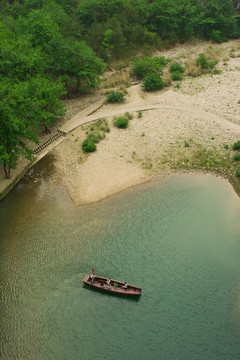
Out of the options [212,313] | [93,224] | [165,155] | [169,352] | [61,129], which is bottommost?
[169,352]

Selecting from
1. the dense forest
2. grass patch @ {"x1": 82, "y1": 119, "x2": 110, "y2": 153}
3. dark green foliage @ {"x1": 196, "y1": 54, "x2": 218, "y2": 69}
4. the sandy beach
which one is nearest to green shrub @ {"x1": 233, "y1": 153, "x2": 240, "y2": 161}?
the sandy beach

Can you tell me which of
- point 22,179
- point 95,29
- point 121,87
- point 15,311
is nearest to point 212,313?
point 15,311

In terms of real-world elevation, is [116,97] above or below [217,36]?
below

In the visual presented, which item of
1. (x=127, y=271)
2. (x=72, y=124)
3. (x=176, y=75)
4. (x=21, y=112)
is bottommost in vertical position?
(x=127, y=271)

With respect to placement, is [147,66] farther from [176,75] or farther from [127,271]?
[127,271]

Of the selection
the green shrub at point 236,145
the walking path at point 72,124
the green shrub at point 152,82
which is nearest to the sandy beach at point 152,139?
the walking path at point 72,124

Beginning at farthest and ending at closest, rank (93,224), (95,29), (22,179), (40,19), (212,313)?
1. (95,29)
2. (40,19)
3. (22,179)
4. (93,224)
5. (212,313)

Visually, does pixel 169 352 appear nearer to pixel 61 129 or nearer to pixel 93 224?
pixel 93 224

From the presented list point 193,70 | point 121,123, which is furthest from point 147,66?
point 121,123
